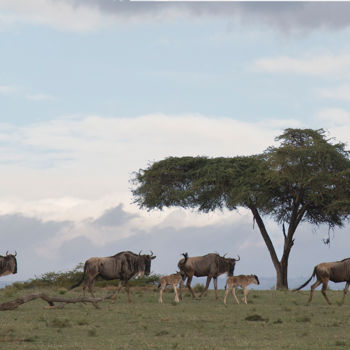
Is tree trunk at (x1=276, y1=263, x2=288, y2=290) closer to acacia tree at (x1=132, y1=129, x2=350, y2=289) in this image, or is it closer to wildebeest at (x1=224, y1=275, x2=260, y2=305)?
acacia tree at (x1=132, y1=129, x2=350, y2=289)

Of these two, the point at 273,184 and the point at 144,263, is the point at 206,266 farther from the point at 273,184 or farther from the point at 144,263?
the point at 273,184

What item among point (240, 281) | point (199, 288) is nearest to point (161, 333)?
point (240, 281)

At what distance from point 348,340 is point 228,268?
1457 cm

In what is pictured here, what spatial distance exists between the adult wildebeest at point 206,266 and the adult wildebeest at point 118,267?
2330mm

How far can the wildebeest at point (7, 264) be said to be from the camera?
31.0m

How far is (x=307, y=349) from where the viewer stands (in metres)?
15.9

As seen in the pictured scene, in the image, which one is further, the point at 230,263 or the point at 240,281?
the point at 230,263

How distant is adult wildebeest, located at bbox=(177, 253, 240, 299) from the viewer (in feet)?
103

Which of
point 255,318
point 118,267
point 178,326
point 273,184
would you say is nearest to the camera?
point 178,326

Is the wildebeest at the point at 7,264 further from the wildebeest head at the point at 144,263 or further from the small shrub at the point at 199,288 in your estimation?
the small shrub at the point at 199,288

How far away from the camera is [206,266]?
104 ft

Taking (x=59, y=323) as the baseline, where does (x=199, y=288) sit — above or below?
above

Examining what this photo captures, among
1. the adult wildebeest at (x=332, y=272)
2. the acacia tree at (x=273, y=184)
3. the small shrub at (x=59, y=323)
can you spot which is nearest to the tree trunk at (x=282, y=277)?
the acacia tree at (x=273, y=184)

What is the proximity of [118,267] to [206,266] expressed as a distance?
15.5 ft
